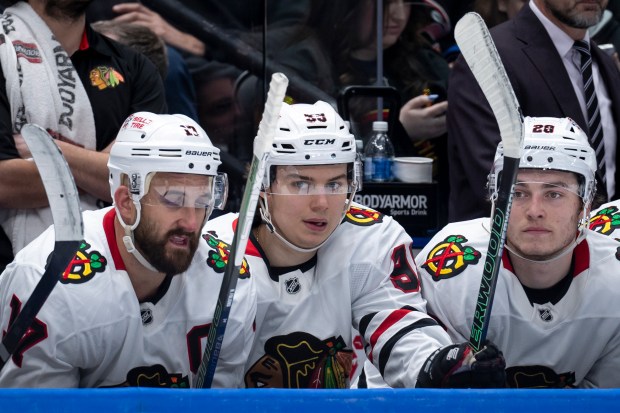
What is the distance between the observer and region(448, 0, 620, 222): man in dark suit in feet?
11.8

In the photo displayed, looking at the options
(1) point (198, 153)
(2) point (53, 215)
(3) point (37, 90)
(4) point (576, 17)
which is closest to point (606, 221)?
(4) point (576, 17)

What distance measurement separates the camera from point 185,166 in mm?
2881

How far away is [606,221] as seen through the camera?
11.7 ft

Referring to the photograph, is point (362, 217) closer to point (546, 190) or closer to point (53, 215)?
point (546, 190)

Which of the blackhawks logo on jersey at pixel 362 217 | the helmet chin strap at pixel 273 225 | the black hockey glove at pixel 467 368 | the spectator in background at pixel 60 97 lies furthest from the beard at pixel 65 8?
the black hockey glove at pixel 467 368

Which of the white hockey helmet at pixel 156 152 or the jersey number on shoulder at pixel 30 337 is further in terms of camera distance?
the white hockey helmet at pixel 156 152

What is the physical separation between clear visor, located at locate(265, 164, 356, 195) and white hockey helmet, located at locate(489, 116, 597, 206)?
1.35 ft

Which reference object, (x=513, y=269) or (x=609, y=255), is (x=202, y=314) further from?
(x=609, y=255)

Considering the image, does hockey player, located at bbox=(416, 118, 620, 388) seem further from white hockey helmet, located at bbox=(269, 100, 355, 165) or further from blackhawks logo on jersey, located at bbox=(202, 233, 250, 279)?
blackhawks logo on jersey, located at bbox=(202, 233, 250, 279)

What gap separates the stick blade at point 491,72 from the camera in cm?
263

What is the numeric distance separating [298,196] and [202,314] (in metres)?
0.43

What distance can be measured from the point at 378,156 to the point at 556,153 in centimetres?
121

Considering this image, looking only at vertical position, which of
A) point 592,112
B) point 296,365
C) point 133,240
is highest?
point 592,112

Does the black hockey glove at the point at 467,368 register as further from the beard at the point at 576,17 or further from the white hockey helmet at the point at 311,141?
the beard at the point at 576,17
